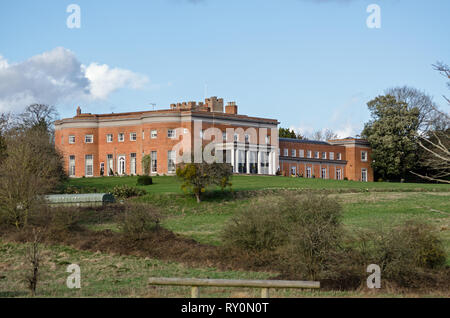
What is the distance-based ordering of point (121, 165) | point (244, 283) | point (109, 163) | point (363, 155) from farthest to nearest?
point (363, 155) → point (109, 163) → point (121, 165) → point (244, 283)

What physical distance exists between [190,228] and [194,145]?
36.3 meters

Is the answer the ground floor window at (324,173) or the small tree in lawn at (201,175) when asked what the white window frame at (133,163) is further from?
the small tree in lawn at (201,175)

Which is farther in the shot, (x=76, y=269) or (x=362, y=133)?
(x=362, y=133)

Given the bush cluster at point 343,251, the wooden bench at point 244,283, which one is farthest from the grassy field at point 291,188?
the wooden bench at point 244,283

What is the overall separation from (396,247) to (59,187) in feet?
113

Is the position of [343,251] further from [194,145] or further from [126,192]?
[194,145]

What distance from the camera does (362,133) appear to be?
85.1 metres

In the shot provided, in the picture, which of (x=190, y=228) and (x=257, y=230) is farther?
(x=190, y=228)

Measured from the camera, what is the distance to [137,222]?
2781 centimetres

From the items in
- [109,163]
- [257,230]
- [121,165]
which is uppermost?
[109,163]

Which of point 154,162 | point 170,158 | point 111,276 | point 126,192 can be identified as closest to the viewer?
point 111,276

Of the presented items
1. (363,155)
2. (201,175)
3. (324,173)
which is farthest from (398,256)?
(363,155)
